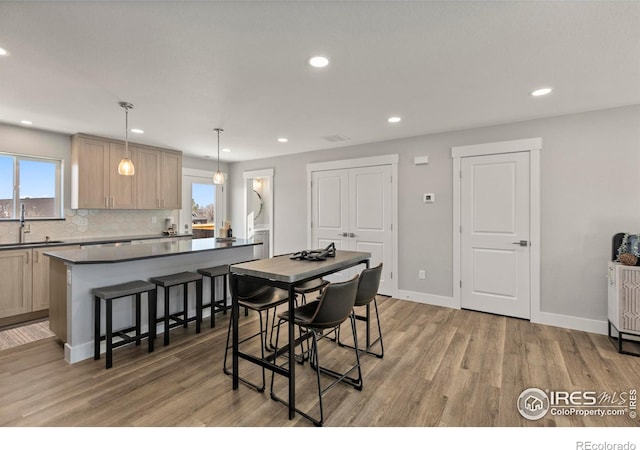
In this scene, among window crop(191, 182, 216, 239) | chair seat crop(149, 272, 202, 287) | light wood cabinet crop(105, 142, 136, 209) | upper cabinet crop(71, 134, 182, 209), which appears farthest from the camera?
window crop(191, 182, 216, 239)

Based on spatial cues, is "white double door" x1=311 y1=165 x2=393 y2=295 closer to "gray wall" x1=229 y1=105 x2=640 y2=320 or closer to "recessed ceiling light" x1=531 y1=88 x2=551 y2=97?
"gray wall" x1=229 y1=105 x2=640 y2=320

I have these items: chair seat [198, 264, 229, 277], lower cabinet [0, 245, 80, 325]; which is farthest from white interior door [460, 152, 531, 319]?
lower cabinet [0, 245, 80, 325]

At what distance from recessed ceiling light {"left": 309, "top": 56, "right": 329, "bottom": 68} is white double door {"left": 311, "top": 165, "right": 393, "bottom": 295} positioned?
8.62 ft

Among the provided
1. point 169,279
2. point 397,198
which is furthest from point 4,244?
point 397,198

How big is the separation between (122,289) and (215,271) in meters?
0.97

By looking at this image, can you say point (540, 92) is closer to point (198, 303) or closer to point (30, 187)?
point (198, 303)

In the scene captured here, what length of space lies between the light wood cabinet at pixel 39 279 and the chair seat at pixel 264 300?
3.06 metres

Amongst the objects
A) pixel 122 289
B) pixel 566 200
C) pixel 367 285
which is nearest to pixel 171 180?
pixel 122 289

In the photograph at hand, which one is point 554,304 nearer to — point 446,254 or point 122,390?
point 446,254

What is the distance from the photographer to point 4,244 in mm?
3857

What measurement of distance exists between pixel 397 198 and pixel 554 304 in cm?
231

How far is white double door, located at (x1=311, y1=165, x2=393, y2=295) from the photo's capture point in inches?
188

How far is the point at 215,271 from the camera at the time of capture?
357 cm
